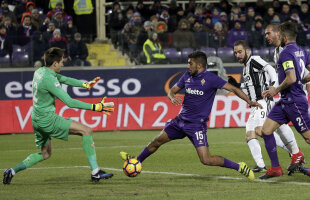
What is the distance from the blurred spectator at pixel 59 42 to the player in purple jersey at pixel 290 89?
11367mm

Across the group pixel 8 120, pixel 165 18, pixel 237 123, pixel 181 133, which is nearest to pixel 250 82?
pixel 181 133

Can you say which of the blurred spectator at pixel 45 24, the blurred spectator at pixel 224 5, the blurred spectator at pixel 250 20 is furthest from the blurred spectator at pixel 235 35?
the blurred spectator at pixel 45 24

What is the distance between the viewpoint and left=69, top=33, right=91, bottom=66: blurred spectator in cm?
2025

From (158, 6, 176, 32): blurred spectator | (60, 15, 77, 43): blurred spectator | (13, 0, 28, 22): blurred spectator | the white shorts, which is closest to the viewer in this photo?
the white shorts

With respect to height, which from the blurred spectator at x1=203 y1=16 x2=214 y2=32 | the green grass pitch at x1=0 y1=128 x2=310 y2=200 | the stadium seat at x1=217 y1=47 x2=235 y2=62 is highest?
the blurred spectator at x1=203 y1=16 x2=214 y2=32

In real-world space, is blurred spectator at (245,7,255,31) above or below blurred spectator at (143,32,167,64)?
above

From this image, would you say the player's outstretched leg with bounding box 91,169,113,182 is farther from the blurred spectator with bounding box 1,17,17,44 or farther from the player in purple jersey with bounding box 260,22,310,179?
the blurred spectator with bounding box 1,17,17,44

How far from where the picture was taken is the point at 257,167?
10984mm

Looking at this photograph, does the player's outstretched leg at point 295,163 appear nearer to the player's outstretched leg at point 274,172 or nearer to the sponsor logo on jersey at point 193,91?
the player's outstretched leg at point 274,172

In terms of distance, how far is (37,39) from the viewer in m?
20.1


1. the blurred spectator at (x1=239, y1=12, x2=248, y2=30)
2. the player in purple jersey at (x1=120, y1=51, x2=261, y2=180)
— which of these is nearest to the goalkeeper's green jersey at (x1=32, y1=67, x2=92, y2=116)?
the player in purple jersey at (x1=120, y1=51, x2=261, y2=180)

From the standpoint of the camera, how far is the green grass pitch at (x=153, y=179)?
8.84 metres

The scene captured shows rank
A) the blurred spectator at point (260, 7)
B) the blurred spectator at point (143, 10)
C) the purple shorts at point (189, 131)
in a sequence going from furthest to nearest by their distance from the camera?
the blurred spectator at point (260, 7) → the blurred spectator at point (143, 10) → the purple shorts at point (189, 131)

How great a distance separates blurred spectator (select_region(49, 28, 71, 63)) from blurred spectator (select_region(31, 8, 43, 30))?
1.03 m
